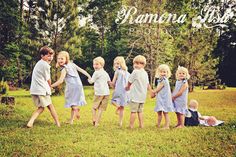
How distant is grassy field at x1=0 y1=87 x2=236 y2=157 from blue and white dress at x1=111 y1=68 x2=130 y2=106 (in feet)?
1.64

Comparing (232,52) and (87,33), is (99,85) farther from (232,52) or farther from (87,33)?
(87,33)

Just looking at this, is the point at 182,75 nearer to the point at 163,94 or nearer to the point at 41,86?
the point at 163,94

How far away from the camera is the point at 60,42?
46.5 feet

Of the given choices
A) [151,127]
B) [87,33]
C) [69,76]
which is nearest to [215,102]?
[151,127]

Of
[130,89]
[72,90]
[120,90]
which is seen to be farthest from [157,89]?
[72,90]

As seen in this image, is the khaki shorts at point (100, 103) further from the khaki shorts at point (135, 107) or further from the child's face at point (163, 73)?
the child's face at point (163, 73)

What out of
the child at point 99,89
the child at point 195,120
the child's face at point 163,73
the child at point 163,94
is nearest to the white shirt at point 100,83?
the child at point 99,89

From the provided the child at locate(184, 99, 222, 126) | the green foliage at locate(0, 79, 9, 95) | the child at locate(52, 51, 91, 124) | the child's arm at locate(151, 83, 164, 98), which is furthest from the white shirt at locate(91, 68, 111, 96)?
the green foliage at locate(0, 79, 9, 95)

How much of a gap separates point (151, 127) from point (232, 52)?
128 inches

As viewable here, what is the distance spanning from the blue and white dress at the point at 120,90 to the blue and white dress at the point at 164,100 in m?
0.75

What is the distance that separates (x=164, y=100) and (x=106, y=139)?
1756 mm

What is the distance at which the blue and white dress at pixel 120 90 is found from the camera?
793 cm

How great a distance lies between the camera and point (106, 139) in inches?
248

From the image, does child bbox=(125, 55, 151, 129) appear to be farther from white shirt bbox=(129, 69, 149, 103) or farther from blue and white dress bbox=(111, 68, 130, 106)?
blue and white dress bbox=(111, 68, 130, 106)
